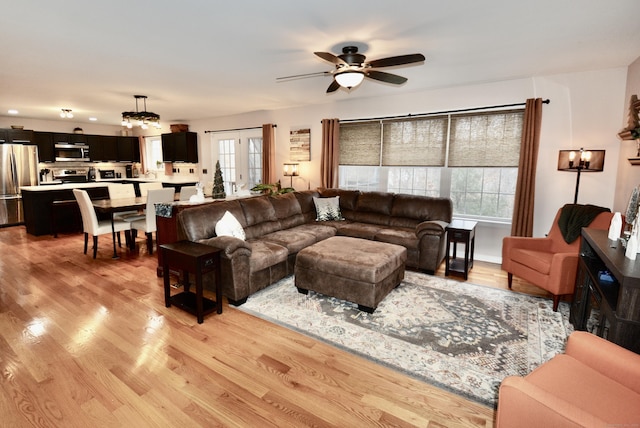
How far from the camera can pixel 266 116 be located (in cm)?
680

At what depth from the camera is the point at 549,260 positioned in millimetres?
3197

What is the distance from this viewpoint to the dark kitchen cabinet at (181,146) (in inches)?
315

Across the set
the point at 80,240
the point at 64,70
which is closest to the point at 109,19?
the point at 64,70

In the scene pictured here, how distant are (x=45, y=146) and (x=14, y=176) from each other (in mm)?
1498

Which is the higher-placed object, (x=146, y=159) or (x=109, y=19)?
(x=109, y=19)

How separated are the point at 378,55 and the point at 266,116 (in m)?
3.86

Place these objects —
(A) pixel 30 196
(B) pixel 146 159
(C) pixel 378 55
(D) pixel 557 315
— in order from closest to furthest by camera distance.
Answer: (D) pixel 557 315
(C) pixel 378 55
(A) pixel 30 196
(B) pixel 146 159

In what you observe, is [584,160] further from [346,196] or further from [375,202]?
[346,196]

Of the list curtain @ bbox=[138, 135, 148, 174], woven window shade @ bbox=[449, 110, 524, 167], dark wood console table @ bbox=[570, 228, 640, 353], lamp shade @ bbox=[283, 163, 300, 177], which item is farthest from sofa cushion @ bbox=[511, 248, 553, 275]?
curtain @ bbox=[138, 135, 148, 174]

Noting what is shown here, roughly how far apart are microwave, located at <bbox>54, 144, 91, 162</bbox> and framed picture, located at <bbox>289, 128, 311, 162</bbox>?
→ 6.26 m

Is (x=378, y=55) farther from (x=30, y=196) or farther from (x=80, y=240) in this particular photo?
(x=30, y=196)

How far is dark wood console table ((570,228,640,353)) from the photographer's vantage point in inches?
69.6

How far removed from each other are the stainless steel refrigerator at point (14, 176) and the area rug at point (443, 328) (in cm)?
693

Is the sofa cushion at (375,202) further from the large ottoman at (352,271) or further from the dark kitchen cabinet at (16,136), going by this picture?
the dark kitchen cabinet at (16,136)
